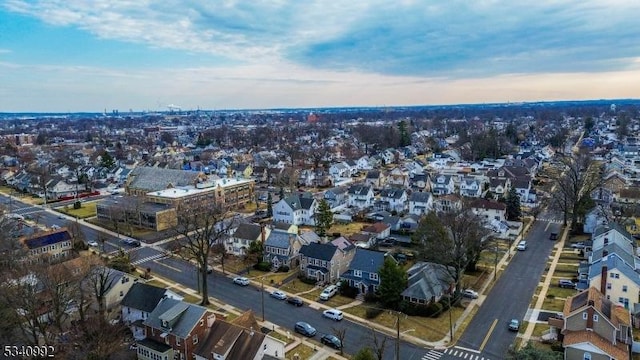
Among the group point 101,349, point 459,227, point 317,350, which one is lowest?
point 317,350

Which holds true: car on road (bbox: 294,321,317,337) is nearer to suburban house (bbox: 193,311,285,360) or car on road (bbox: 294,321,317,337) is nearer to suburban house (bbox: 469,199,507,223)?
suburban house (bbox: 193,311,285,360)

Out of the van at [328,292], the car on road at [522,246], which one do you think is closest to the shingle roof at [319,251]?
the van at [328,292]

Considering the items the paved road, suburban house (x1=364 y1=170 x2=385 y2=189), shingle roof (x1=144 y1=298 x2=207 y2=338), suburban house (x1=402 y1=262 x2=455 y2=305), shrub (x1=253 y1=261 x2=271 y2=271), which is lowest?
the paved road

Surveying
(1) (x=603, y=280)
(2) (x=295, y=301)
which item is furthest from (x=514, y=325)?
(2) (x=295, y=301)

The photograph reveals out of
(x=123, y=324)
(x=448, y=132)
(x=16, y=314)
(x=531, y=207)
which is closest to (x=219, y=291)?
(x=123, y=324)

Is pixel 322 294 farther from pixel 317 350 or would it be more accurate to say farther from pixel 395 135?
pixel 395 135

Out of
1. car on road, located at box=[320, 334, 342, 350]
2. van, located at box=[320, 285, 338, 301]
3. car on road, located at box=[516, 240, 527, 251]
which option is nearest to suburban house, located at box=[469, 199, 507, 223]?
car on road, located at box=[516, 240, 527, 251]
